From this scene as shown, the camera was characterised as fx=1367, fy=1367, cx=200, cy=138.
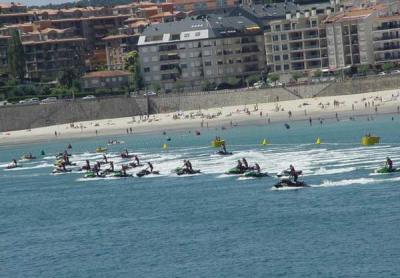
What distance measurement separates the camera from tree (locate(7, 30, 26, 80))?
192000mm

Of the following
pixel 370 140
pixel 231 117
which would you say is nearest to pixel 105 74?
pixel 231 117

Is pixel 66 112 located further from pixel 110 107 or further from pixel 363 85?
pixel 363 85

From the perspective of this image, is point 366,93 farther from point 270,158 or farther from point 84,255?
point 84,255

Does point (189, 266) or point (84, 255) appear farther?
point (84, 255)

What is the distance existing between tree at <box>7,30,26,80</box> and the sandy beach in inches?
1118

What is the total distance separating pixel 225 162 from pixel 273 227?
3288 cm

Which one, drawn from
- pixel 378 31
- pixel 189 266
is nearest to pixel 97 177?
pixel 189 266

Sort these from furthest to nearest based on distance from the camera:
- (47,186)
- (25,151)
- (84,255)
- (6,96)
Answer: (6,96) < (25,151) < (47,186) < (84,255)

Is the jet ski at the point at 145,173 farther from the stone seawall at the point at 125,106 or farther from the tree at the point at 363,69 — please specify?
the tree at the point at 363,69

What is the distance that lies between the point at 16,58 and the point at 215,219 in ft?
385

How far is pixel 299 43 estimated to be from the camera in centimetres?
17550

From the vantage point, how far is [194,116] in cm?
15975

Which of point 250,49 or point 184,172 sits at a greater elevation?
point 250,49

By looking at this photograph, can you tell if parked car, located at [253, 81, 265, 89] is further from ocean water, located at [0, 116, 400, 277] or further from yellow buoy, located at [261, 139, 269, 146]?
ocean water, located at [0, 116, 400, 277]
